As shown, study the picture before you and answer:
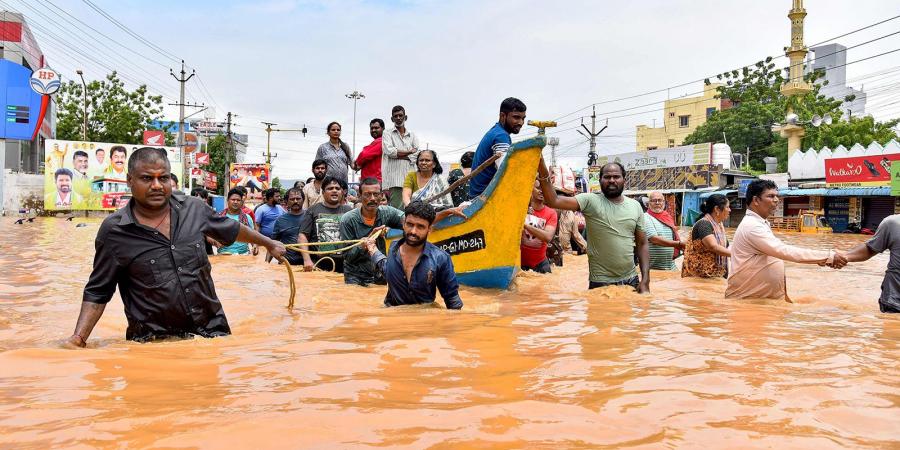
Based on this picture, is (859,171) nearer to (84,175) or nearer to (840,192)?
(840,192)

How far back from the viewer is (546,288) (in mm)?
7277

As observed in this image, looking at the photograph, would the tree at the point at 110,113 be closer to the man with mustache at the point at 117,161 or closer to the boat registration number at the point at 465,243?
the man with mustache at the point at 117,161

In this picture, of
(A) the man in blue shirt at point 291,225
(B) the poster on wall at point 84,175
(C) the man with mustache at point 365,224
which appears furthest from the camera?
(B) the poster on wall at point 84,175

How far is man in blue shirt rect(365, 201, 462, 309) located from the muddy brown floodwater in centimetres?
17

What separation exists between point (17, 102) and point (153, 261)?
35025mm

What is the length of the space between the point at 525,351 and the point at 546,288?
3.77 m

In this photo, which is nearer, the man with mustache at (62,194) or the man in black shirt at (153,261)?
the man in black shirt at (153,261)

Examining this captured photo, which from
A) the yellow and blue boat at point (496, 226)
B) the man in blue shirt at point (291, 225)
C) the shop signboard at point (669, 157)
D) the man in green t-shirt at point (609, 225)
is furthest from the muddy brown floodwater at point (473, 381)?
the shop signboard at point (669, 157)

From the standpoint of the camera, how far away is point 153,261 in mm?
3689

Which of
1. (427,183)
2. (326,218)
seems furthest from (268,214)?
(427,183)

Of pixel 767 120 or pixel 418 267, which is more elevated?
pixel 767 120

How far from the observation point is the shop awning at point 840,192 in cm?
2719

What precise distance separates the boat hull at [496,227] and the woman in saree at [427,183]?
21.5 inches

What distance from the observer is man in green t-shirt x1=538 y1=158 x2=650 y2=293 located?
610cm
